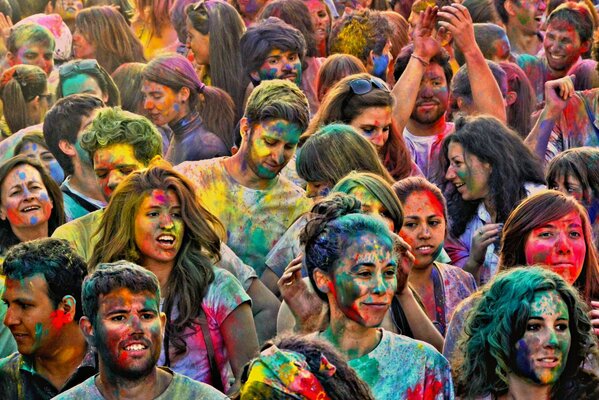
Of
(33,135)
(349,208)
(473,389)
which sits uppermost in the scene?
(349,208)

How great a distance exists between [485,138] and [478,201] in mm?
315

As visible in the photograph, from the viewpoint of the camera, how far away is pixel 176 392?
21.1 ft

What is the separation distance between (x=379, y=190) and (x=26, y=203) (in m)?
1.83

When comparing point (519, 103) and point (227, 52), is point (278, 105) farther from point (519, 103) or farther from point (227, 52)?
point (519, 103)

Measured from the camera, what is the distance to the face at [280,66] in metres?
10.1

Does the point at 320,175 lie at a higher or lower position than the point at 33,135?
higher

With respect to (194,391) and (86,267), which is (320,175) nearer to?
(86,267)

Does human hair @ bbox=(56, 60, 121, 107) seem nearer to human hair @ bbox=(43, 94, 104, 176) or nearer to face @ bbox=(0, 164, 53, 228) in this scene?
human hair @ bbox=(43, 94, 104, 176)

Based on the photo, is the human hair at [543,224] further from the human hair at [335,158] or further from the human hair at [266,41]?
the human hair at [266,41]

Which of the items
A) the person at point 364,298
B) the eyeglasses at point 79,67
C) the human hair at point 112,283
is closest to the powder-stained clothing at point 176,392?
the human hair at point 112,283

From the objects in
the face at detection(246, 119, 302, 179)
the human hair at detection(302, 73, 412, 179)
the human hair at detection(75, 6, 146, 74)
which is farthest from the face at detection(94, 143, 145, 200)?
the human hair at detection(75, 6, 146, 74)

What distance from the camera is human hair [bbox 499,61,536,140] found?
10625mm

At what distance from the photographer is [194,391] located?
6.40 m

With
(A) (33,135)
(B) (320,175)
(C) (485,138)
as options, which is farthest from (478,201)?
(A) (33,135)
